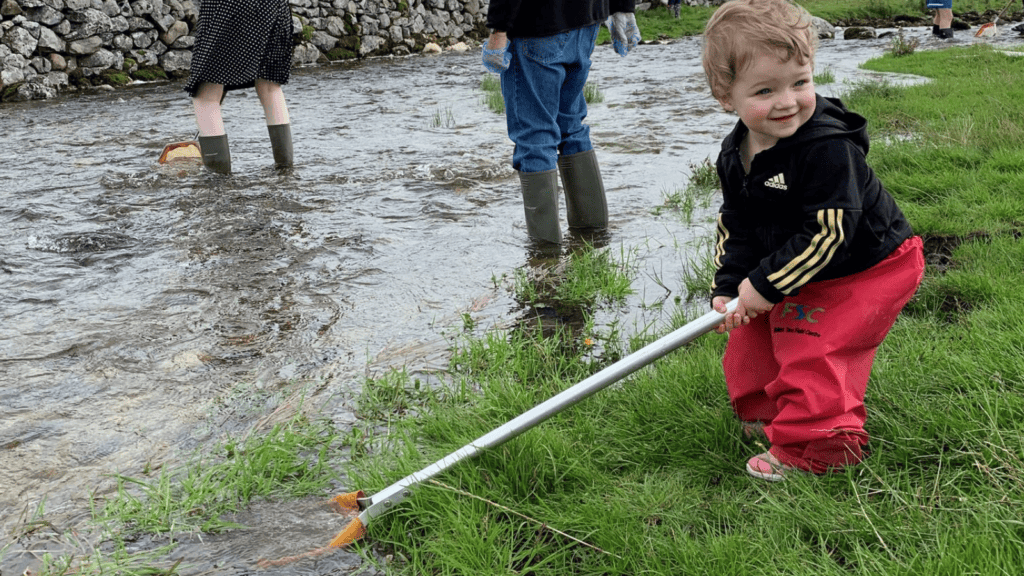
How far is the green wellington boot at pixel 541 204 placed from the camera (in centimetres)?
457

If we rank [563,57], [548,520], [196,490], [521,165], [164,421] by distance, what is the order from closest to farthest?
[548,520], [196,490], [164,421], [563,57], [521,165]

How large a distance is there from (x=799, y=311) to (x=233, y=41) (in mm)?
5120

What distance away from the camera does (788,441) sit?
2443 millimetres

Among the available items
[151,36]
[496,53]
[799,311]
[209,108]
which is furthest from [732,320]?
[151,36]

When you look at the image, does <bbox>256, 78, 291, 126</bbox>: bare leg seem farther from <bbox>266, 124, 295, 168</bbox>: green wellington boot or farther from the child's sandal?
the child's sandal

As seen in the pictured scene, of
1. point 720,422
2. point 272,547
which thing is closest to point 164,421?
point 272,547

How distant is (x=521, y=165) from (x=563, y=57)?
1.99ft

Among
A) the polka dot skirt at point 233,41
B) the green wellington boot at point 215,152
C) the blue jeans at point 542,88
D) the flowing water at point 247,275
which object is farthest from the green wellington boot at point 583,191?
the green wellington boot at point 215,152

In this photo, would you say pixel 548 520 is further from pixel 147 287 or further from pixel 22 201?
pixel 22 201

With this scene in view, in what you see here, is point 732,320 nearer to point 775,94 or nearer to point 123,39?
point 775,94

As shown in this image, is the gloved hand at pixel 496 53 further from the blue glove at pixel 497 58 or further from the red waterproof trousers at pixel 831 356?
the red waterproof trousers at pixel 831 356

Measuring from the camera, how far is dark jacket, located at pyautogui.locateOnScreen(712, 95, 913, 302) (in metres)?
2.30

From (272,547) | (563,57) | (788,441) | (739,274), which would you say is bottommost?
(272,547)

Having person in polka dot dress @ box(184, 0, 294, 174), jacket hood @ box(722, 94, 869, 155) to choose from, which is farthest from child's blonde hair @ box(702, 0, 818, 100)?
person in polka dot dress @ box(184, 0, 294, 174)
